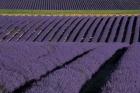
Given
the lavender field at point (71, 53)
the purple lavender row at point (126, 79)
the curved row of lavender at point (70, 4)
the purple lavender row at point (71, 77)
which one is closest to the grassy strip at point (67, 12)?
the lavender field at point (71, 53)

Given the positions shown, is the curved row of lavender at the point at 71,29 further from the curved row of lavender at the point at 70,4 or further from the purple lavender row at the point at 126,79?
the purple lavender row at the point at 126,79

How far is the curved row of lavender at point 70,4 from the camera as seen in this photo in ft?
111

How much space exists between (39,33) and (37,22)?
8.90 feet

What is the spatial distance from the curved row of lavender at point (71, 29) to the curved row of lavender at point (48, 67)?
16.5 feet

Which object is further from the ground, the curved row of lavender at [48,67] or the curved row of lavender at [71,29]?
the curved row of lavender at [48,67]

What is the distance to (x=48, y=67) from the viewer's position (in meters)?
11.0

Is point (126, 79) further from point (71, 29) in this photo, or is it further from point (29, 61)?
point (71, 29)

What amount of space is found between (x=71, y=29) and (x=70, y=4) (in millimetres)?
12782

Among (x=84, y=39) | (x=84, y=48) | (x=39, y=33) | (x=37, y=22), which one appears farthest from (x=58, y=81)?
(x=37, y=22)

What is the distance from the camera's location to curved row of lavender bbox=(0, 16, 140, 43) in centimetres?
2073

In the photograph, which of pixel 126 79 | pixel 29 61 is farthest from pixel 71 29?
pixel 126 79

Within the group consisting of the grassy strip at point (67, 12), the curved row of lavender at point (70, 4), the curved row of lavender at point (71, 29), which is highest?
the curved row of lavender at point (71, 29)

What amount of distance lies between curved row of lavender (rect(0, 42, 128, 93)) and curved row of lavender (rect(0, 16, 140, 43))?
5.02m

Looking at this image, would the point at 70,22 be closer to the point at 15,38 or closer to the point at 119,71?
the point at 15,38
